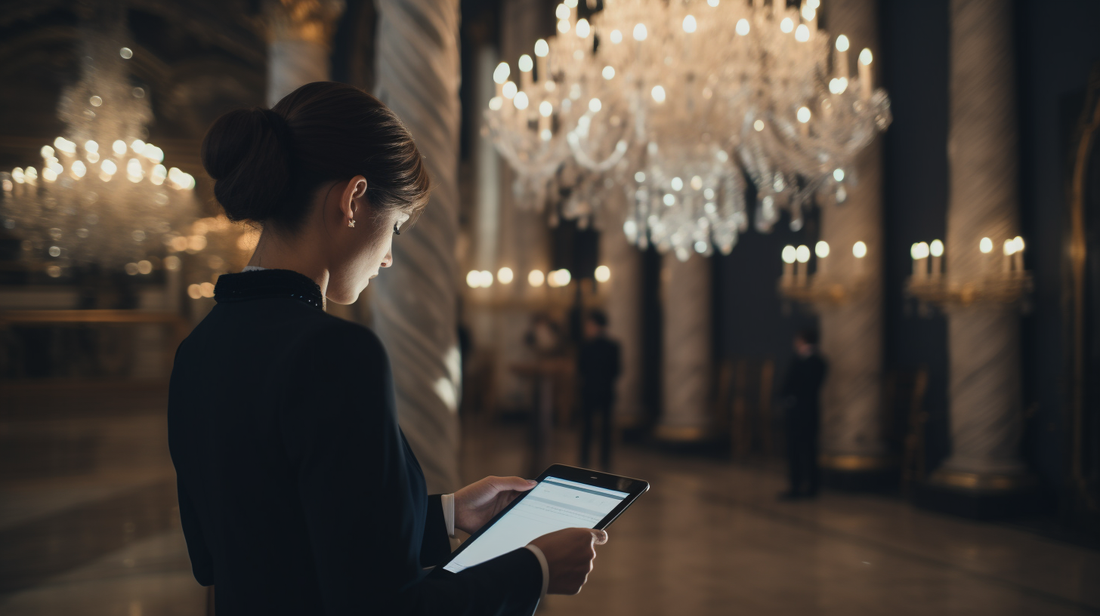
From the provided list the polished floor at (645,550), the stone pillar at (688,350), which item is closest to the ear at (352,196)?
the polished floor at (645,550)

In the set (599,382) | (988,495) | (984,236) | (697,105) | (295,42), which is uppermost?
(295,42)

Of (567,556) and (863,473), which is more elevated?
(567,556)

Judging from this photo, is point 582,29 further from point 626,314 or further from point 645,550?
point 626,314

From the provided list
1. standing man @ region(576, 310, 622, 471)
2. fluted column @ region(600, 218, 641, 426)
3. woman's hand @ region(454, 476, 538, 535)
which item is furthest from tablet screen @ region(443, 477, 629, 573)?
fluted column @ region(600, 218, 641, 426)

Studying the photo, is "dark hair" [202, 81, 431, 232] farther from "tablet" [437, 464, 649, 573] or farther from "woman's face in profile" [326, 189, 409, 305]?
Result: "tablet" [437, 464, 649, 573]

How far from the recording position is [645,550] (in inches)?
196

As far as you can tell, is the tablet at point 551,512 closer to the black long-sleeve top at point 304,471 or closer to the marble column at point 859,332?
the black long-sleeve top at point 304,471

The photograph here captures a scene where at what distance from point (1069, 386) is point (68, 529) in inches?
295

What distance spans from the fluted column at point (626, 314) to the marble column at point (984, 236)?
15.9 ft

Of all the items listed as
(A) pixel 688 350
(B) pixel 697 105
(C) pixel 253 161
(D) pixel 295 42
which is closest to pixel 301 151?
(C) pixel 253 161

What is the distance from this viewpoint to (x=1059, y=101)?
602 centimetres

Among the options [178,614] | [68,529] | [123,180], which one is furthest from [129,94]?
[178,614]

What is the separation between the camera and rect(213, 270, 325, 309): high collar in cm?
95

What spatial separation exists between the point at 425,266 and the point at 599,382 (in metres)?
4.74
